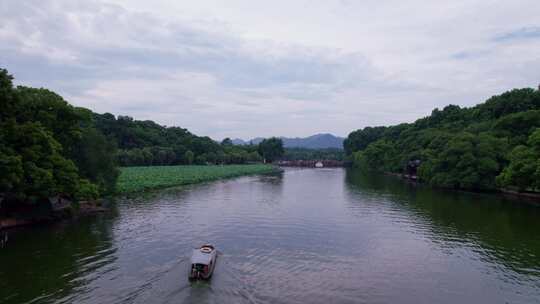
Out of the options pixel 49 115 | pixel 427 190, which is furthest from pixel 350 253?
pixel 427 190

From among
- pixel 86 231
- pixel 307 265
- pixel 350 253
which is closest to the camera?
pixel 307 265

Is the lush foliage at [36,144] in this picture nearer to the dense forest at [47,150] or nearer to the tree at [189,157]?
the dense forest at [47,150]

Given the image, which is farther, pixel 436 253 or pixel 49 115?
pixel 49 115

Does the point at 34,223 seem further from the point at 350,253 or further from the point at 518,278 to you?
the point at 518,278

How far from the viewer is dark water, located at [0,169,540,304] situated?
Result: 22734 mm

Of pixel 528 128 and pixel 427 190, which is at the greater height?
pixel 528 128

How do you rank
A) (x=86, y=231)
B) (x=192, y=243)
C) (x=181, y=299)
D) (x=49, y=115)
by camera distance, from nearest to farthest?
(x=181, y=299)
(x=192, y=243)
(x=86, y=231)
(x=49, y=115)

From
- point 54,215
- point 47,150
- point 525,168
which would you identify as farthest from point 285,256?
point 525,168

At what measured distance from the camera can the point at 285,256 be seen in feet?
99.0

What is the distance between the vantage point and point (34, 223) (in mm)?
39062

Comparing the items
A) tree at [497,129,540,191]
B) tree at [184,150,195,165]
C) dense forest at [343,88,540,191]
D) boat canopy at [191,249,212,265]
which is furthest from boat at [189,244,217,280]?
tree at [184,150,195,165]

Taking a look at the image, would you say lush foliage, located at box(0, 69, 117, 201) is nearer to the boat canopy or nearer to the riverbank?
the riverbank

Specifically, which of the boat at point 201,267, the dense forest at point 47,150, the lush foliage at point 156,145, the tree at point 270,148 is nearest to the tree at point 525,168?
the boat at point 201,267

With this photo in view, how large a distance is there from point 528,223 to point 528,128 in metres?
39.8
